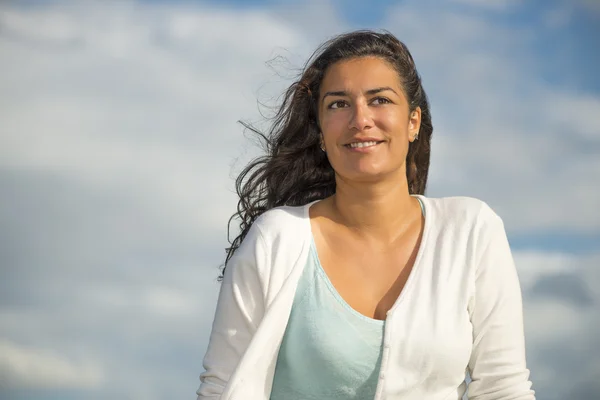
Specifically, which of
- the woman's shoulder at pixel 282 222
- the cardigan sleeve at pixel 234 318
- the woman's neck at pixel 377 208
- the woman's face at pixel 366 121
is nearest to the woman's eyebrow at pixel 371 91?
the woman's face at pixel 366 121

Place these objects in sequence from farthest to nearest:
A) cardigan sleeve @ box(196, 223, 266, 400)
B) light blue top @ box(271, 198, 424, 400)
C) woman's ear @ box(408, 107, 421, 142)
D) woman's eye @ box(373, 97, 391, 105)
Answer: woman's ear @ box(408, 107, 421, 142), woman's eye @ box(373, 97, 391, 105), cardigan sleeve @ box(196, 223, 266, 400), light blue top @ box(271, 198, 424, 400)

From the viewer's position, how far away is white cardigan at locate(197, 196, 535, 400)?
12.5ft

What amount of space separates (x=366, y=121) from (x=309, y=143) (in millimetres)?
628

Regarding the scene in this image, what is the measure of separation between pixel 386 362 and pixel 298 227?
2.26 ft

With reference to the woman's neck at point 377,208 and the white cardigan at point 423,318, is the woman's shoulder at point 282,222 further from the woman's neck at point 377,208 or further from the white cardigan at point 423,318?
the woman's neck at point 377,208

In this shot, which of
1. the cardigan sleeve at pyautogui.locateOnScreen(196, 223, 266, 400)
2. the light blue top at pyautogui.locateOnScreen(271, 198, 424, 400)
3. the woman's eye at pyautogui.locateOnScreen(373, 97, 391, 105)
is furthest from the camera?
the woman's eye at pyautogui.locateOnScreen(373, 97, 391, 105)

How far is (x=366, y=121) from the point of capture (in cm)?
394

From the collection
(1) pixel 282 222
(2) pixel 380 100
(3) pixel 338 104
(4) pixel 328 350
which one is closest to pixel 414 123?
(2) pixel 380 100

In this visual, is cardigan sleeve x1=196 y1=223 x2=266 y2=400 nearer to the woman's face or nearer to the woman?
the woman

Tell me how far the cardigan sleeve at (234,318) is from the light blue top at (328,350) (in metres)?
0.16

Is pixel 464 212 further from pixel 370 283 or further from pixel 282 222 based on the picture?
pixel 282 222

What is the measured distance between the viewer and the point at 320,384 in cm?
384

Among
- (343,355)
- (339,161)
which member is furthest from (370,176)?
(343,355)

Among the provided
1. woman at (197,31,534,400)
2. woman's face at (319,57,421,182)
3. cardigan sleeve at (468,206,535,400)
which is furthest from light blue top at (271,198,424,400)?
woman's face at (319,57,421,182)
